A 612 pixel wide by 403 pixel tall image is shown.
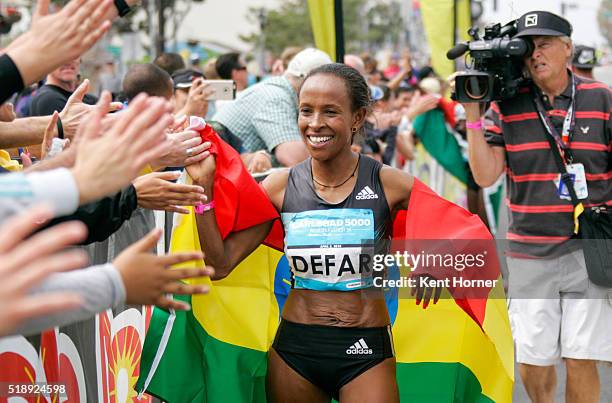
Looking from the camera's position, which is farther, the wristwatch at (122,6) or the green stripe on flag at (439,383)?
the green stripe on flag at (439,383)

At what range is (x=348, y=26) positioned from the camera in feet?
280

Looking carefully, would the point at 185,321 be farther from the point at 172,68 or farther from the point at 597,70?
the point at 597,70

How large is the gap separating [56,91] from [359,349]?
3.80 m

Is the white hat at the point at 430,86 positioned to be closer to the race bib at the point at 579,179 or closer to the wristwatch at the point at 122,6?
the race bib at the point at 579,179

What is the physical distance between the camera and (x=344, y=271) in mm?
4324

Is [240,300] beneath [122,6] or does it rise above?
beneath

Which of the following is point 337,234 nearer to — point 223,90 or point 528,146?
point 528,146

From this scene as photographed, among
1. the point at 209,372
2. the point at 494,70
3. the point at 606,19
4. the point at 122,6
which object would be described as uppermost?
the point at 122,6

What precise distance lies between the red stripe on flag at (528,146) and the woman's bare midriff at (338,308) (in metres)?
1.66

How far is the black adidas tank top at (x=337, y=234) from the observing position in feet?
14.2

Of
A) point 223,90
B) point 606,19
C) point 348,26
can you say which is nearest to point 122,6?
point 223,90

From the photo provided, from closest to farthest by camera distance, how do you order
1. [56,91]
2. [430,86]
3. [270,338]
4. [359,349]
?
1. [359,349]
2. [270,338]
3. [56,91]
4. [430,86]

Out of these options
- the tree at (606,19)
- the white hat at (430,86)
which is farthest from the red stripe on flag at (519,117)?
the tree at (606,19)

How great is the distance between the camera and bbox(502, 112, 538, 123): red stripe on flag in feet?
18.6
